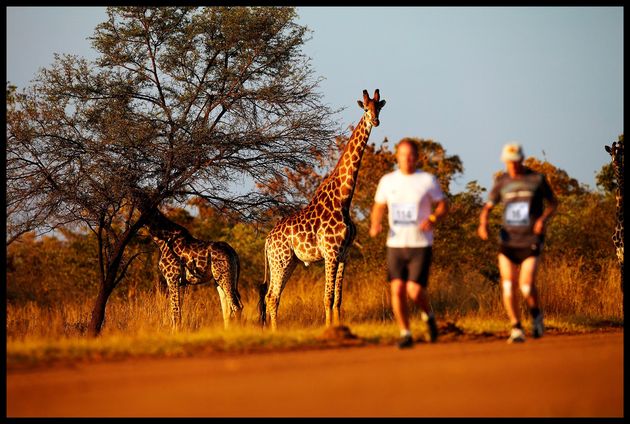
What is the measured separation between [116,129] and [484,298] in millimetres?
8765

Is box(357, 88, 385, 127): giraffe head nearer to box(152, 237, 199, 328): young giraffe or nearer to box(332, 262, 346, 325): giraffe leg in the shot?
box(332, 262, 346, 325): giraffe leg

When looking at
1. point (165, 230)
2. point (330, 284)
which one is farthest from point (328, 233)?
point (165, 230)

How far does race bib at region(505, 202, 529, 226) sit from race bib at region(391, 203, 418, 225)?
1158 millimetres

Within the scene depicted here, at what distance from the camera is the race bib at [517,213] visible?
11367 mm

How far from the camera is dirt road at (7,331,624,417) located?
24.7 ft

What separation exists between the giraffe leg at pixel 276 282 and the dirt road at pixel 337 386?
781 cm

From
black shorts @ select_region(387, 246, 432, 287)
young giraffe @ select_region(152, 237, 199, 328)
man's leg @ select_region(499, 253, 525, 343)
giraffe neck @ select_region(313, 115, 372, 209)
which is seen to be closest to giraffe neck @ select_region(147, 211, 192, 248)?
young giraffe @ select_region(152, 237, 199, 328)

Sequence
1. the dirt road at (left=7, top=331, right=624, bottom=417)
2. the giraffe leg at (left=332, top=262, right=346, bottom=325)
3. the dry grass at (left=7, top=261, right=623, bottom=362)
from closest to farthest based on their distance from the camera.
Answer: the dirt road at (left=7, top=331, right=624, bottom=417) < the dry grass at (left=7, top=261, right=623, bottom=362) < the giraffe leg at (left=332, top=262, right=346, bottom=325)

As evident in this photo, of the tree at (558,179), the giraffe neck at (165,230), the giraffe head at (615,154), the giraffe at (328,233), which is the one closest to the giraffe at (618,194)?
the giraffe head at (615,154)

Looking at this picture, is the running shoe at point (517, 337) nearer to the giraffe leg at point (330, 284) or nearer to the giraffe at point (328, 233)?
the giraffe at point (328, 233)

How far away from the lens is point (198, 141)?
21094mm

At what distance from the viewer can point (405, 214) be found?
1109 centimetres

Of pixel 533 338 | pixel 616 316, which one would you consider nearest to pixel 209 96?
pixel 616 316

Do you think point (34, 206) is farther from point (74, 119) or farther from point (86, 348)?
point (86, 348)
